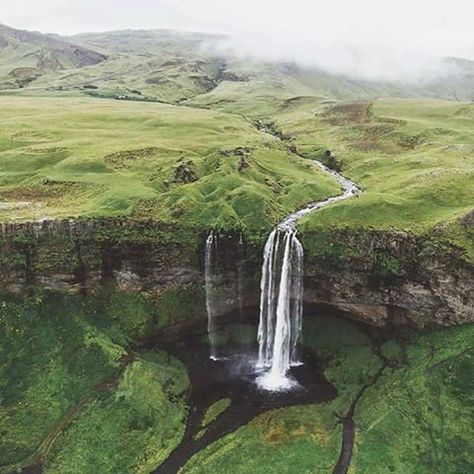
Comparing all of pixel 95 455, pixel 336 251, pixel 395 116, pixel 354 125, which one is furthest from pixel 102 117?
pixel 95 455

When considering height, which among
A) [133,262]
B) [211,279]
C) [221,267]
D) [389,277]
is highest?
[389,277]

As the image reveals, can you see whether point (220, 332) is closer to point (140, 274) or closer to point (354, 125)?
point (140, 274)

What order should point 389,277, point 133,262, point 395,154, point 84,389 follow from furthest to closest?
point 395,154, point 133,262, point 389,277, point 84,389

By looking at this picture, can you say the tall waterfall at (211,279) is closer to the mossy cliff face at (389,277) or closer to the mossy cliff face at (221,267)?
the mossy cliff face at (221,267)

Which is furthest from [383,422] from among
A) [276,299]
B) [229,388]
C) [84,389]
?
[84,389]

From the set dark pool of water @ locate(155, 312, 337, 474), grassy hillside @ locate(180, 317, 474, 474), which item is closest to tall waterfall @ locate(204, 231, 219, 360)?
dark pool of water @ locate(155, 312, 337, 474)

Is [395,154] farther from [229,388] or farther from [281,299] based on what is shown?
[229,388]

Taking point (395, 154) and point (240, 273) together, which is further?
point (395, 154)
